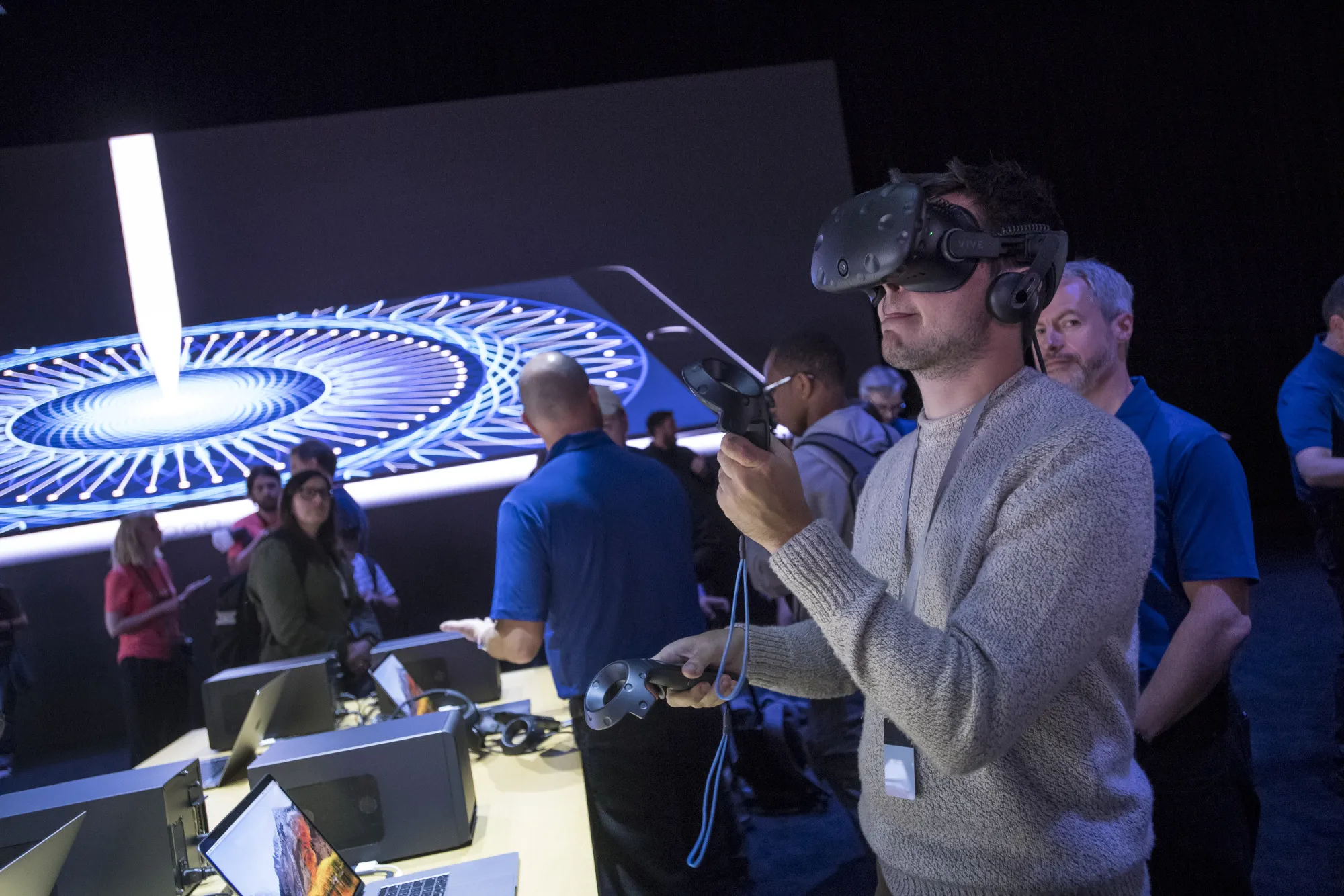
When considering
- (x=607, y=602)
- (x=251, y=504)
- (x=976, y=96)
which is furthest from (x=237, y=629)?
(x=976, y=96)

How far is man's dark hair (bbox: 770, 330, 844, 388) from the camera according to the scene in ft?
9.16

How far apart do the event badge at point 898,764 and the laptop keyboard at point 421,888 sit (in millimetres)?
816

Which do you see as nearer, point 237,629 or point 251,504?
point 237,629

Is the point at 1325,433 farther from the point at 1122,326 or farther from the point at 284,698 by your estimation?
the point at 284,698

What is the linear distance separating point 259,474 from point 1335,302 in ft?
12.7

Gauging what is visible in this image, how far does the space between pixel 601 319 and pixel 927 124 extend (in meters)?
2.31

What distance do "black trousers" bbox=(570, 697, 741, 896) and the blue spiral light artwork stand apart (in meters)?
2.43

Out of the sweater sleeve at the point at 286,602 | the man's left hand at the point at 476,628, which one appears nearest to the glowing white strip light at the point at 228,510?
the sweater sleeve at the point at 286,602

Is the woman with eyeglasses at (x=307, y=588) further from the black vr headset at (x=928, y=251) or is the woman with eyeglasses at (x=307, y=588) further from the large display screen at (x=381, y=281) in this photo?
the black vr headset at (x=928, y=251)

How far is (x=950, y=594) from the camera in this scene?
1.02 m

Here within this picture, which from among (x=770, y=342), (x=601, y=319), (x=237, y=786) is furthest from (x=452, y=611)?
(x=237, y=786)

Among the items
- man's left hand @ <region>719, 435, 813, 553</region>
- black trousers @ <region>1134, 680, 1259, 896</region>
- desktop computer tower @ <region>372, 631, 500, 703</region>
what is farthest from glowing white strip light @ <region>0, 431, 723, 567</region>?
man's left hand @ <region>719, 435, 813, 553</region>

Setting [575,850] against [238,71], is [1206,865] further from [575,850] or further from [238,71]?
[238,71]

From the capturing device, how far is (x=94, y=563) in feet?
15.0
